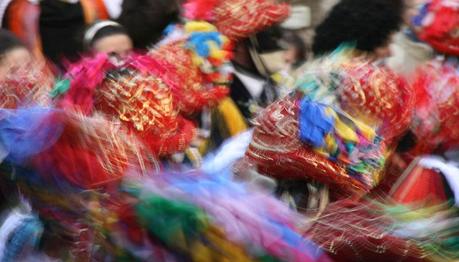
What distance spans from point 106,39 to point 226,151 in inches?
38.5

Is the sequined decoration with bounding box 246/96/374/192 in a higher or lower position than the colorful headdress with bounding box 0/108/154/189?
lower

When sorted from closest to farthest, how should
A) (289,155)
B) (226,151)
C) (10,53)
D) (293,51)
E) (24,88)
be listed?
(289,155), (24,88), (226,151), (10,53), (293,51)

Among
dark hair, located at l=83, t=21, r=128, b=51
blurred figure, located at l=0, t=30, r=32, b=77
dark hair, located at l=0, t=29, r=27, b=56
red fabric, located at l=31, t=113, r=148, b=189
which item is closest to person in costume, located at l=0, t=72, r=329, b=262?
red fabric, located at l=31, t=113, r=148, b=189

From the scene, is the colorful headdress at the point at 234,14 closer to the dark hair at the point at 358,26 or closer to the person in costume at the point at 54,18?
the person in costume at the point at 54,18

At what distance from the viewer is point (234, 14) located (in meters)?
4.43

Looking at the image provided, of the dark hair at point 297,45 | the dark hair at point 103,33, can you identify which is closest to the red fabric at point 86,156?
the dark hair at point 103,33

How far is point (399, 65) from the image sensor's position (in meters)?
4.28

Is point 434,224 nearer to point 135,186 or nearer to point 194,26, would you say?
point 135,186

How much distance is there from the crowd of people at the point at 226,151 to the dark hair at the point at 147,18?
13.1 inches

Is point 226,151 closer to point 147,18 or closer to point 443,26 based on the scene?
point 443,26

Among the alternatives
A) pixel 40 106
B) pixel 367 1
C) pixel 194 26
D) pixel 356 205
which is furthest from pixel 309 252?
pixel 194 26

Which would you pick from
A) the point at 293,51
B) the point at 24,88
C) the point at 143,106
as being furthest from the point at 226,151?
the point at 293,51

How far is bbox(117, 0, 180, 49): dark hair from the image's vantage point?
4633mm

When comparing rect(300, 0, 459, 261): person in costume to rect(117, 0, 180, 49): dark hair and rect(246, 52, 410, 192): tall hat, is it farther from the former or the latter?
rect(117, 0, 180, 49): dark hair
